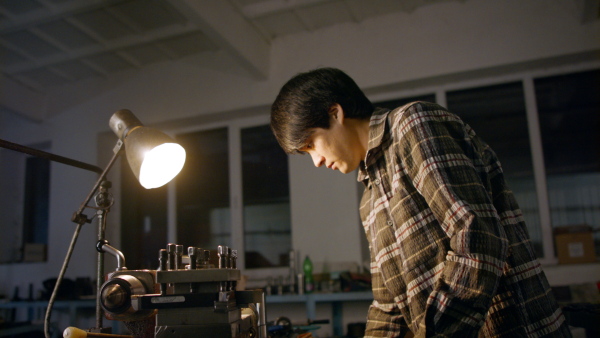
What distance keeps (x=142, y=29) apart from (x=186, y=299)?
3.56m

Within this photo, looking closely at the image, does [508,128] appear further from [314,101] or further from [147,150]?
[147,150]

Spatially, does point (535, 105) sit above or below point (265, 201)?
above

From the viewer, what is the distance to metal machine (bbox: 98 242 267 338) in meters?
0.95

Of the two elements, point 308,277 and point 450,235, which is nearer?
point 450,235

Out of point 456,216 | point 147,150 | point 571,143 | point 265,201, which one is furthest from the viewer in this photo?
point 265,201

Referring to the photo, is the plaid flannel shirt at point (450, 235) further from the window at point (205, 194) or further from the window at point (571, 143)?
the window at point (205, 194)

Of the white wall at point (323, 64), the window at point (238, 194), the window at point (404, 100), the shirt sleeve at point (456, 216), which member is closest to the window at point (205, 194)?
the window at point (238, 194)

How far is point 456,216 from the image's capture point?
2.87ft

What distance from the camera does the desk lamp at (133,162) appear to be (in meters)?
Result: 1.28

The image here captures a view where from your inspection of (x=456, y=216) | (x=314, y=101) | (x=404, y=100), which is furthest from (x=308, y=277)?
(x=456, y=216)

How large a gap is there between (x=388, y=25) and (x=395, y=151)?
9.82 feet

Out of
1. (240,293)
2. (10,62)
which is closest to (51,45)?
(10,62)

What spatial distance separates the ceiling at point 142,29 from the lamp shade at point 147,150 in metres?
2.06

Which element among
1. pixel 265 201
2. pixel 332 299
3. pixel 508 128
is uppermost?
pixel 508 128
